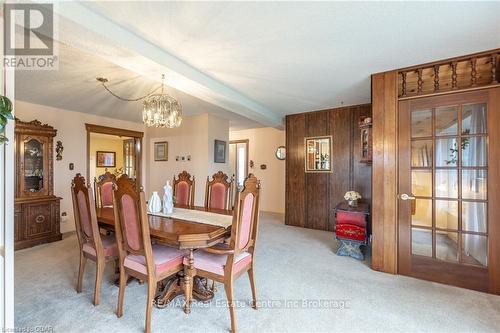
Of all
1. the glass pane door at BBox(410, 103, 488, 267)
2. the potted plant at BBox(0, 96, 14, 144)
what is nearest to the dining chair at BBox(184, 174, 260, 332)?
the potted plant at BBox(0, 96, 14, 144)

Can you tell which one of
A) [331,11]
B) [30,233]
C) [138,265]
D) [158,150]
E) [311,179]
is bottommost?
[30,233]

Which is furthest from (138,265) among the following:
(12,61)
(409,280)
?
(409,280)

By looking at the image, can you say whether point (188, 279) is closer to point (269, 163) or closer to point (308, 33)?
point (308, 33)

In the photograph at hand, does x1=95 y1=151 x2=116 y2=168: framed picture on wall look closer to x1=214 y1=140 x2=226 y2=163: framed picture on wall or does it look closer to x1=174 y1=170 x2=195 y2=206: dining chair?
x1=214 y1=140 x2=226 y2=163: framed picture on wall

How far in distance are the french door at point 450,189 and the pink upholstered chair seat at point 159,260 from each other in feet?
8.03

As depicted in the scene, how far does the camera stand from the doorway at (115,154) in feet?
18.8

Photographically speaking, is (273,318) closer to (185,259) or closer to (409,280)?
(185,259)

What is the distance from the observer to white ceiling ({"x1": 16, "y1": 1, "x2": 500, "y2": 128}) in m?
1.73

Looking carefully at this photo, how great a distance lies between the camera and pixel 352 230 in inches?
131

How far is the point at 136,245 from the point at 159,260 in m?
0.21

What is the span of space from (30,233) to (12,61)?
329 cm

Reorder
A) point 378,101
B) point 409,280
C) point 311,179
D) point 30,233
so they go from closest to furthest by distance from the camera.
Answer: point 409,280
point 378,101
point 30,233
point 311,179

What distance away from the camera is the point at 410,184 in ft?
8.96

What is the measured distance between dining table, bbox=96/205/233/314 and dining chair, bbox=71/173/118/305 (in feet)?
0.49
